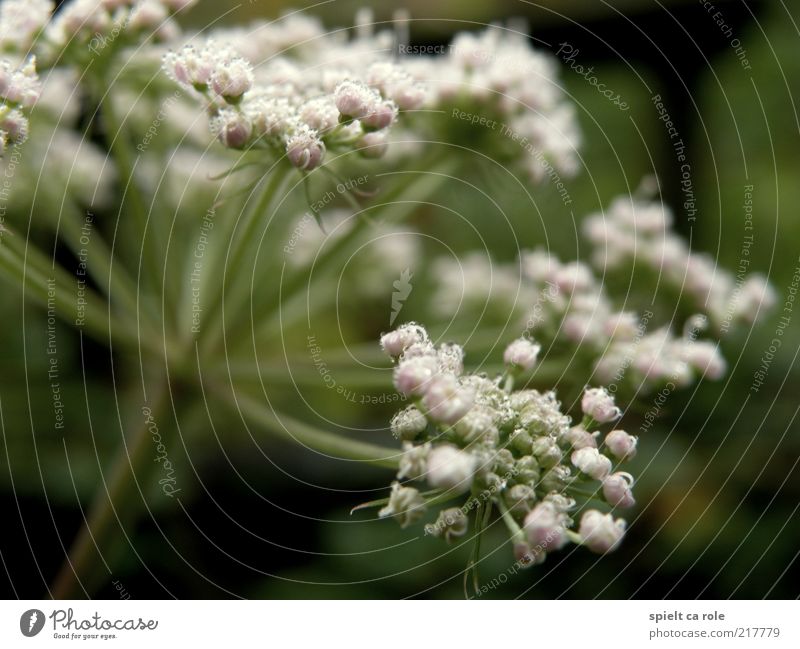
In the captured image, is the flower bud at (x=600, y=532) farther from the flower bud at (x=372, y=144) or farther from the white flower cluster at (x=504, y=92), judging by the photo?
the white flower cluster at (x=504, y=92)

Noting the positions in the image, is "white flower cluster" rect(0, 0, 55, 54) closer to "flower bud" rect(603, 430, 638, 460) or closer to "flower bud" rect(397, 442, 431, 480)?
"flower bud" rect(397, 442, 431, 480)

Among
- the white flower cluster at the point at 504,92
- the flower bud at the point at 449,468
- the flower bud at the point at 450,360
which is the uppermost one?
the white flower cluster at the point at 504,92

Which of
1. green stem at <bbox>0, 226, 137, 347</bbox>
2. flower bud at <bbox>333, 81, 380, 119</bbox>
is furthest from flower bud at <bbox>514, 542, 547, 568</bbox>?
green stem at <bbox>0, 226, 137, 347</bbox>

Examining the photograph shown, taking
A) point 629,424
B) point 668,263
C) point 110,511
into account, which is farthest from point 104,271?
point 629,424

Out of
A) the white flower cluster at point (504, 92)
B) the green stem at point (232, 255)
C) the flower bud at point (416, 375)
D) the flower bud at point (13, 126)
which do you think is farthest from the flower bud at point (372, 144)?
the flower bud at point (13, 126)

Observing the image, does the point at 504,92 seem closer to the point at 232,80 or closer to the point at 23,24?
the point at 232,80

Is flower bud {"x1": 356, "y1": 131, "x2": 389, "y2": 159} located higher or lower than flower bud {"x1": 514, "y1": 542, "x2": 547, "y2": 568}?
higher
